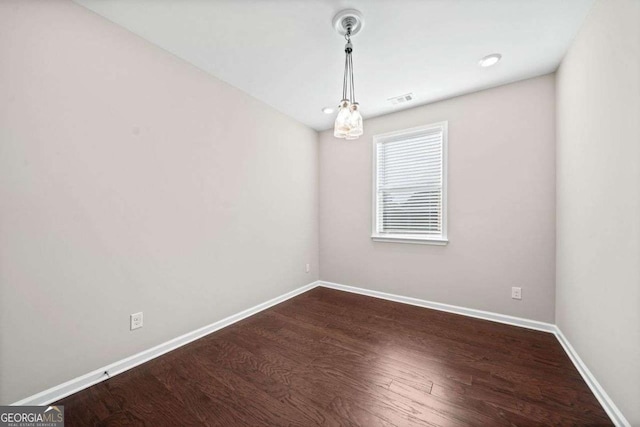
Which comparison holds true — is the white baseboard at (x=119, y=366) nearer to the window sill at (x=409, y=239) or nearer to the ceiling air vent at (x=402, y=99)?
the window sill at (x=409, y=239)

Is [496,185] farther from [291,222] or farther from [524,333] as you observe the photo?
[291,222]

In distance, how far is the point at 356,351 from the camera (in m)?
2.06

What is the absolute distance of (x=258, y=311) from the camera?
9.57 ft

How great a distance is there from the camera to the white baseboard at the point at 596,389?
1.29m

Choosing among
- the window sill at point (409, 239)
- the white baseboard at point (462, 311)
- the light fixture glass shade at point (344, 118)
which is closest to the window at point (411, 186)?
the window sill at point (409, 239)

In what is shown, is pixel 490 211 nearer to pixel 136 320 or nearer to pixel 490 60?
pixel 490 60

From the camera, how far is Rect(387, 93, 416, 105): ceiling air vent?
2.84 meters

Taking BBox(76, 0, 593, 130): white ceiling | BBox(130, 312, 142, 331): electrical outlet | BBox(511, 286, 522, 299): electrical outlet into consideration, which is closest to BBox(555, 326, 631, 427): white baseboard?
BBox(511, 286, 522, 299): electrical outlet

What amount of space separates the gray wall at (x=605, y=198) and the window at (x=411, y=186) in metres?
1.13

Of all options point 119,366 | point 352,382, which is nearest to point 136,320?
point 119,366

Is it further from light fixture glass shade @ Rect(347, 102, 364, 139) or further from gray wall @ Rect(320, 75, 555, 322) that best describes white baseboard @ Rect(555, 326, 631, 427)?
light fixture glass shade @ Rect(347, 102, 364, 139)

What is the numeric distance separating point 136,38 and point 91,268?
184 cm

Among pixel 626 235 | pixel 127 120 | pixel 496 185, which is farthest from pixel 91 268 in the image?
pixel 496 185

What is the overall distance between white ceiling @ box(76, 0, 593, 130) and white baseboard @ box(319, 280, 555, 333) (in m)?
2.58
